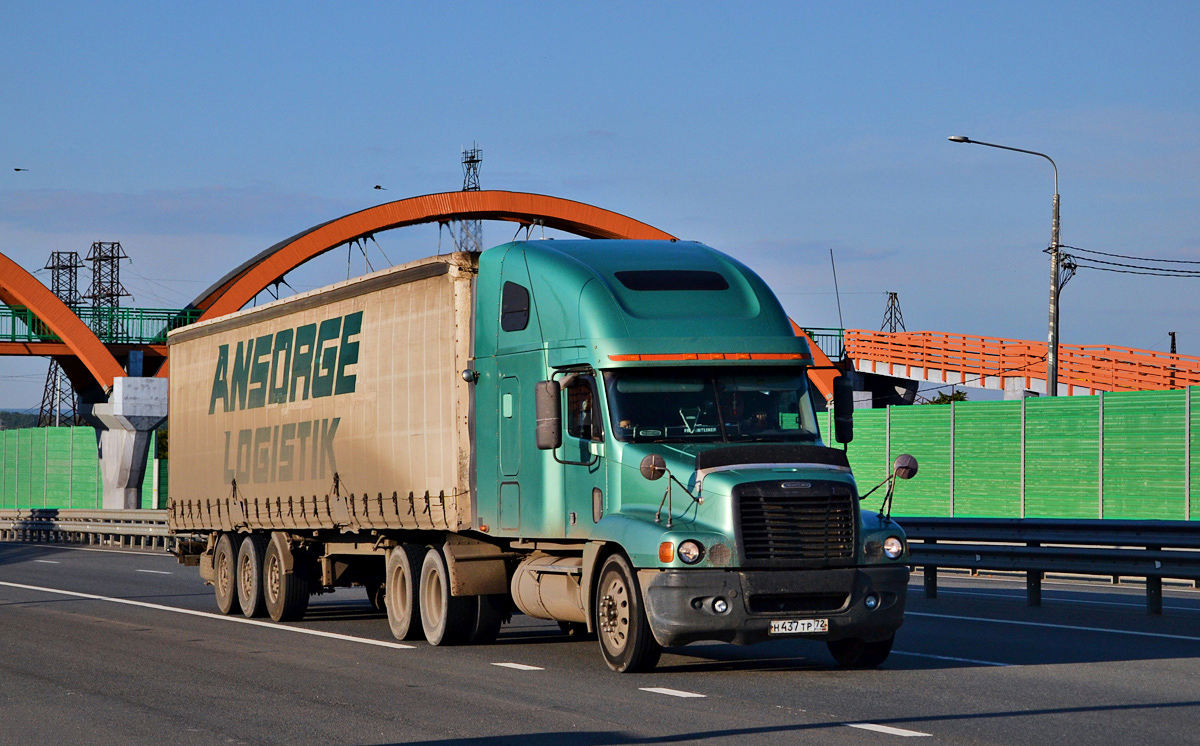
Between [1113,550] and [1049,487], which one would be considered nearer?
[1113,550]

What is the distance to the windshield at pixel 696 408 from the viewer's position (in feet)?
41.3

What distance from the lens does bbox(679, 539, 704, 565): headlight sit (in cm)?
1163

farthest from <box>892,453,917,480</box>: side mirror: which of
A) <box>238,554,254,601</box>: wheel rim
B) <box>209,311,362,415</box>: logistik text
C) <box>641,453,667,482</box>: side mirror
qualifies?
<box>238,554,254,601</box>: wheel rim

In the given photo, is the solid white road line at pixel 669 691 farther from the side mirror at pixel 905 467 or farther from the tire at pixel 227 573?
the tire at pixel 227 573

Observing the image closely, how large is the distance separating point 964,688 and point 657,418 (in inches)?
124

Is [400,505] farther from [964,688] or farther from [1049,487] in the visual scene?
[1049,487]

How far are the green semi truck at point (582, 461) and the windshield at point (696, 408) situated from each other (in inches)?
0.6

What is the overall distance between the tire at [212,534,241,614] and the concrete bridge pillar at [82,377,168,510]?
27.8 m

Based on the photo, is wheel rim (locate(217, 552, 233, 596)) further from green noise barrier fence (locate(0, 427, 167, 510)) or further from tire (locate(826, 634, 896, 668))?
green noise barrier fence (locate(0, 427, 167, 510))

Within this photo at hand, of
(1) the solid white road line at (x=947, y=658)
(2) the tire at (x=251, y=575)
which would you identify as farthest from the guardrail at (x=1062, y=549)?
(2) the tire at (x=251, y=575)

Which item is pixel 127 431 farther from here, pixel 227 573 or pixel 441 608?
pixel 441 608

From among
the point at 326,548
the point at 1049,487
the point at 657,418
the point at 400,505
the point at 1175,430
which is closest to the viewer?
the point at 657,418

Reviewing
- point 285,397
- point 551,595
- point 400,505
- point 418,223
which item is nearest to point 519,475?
point 551,595

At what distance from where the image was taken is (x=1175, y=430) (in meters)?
25.3
